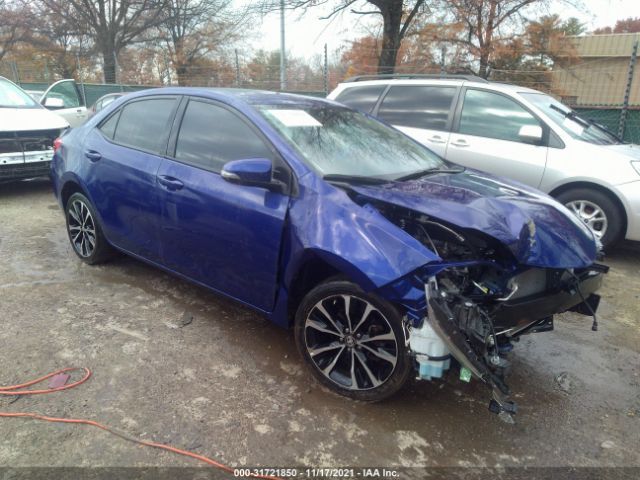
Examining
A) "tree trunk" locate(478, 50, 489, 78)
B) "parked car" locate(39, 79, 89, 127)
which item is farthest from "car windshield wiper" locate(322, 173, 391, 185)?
"tree trunk" locate(478, 50, 489, 78)

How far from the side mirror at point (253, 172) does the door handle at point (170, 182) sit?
62cm

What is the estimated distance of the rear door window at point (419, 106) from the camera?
229 inches

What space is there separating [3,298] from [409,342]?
10.6 ft

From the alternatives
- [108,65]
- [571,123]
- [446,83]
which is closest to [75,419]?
[446,83]

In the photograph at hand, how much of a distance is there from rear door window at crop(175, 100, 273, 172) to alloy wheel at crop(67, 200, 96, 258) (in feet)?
4.84

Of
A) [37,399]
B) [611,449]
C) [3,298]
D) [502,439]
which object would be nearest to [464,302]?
[502,439]

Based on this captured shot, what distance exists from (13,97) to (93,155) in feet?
16.0

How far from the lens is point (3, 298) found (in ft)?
12.2

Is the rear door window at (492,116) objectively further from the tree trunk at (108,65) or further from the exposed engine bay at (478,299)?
the tree trunk at (108,65)

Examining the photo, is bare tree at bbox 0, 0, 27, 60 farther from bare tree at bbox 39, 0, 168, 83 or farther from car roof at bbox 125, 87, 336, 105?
car roof at bbox 125, 87, 336, 105

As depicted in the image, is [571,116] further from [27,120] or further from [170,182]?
[27,120]

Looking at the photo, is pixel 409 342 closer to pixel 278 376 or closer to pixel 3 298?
pixel 278 376

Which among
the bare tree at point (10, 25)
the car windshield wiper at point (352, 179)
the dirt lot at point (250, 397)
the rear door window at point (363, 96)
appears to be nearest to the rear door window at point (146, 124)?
the dirt lot at point (250, 397)

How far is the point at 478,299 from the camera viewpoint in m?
2.45
